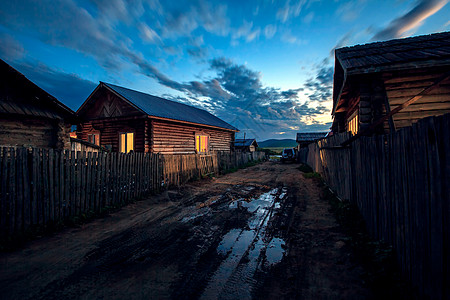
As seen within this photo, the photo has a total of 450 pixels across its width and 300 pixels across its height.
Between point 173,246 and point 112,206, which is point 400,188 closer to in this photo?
point 173,246

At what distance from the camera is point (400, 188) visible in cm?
255

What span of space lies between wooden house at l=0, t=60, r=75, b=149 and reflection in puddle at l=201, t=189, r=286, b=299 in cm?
888

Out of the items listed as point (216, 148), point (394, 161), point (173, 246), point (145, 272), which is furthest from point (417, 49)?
point (216, 148)

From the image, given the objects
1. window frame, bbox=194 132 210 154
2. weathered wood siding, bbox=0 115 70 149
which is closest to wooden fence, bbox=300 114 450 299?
weathered wood siding, bbox=0 115 70 149

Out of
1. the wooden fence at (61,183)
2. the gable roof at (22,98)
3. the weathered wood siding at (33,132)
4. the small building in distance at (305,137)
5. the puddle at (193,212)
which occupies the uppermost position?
Answer: the small building in distance at (305,137)

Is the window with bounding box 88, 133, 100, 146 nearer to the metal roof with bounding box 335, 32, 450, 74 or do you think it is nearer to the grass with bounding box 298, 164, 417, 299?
the metal roof with bounding box 335, 32, 450, 74

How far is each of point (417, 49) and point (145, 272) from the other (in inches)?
359

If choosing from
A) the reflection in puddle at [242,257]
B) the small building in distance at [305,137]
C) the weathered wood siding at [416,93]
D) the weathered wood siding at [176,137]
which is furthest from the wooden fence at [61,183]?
the small building in distance at [305,137]

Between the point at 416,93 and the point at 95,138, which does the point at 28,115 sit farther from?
the point at 416,93

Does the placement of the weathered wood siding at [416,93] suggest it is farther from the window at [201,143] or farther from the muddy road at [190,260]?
the window at [201,143]

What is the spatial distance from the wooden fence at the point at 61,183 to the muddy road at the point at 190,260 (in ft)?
2.23

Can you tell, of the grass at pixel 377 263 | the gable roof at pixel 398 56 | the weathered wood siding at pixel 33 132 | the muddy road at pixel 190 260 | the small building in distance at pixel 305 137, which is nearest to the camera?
the grass at pixel 377 263

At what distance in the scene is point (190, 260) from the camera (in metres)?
3.17

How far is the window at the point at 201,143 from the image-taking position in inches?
681
